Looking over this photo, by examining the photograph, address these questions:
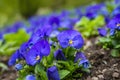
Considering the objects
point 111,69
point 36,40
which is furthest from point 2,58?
point 111,69

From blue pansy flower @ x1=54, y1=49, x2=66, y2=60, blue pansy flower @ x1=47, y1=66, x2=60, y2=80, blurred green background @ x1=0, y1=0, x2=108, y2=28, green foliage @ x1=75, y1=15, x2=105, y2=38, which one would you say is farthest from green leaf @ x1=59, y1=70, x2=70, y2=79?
blurred green background @ x1=0, y1=0, x2=108, y2=28

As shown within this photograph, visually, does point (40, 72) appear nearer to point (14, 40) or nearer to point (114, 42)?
point (114, 42)

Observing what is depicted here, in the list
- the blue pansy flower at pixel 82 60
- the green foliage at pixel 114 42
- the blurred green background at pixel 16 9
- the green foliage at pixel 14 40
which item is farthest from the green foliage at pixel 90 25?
the blurred green background at pixel 16 9

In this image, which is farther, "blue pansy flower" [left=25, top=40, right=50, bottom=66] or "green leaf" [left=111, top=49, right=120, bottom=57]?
"green leaf" [left=111, top=49, right=120, bottom=57]

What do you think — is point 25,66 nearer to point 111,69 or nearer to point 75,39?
point 75,39

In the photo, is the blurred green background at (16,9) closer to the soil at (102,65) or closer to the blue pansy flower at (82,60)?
the soil at (102,65)

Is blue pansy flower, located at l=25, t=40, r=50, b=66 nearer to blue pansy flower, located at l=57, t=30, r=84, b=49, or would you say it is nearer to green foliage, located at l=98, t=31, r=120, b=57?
blue pansy flower, located at l=57, t=30, r=84, b=49

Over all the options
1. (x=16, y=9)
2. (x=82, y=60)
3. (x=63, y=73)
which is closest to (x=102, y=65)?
(x=82, y=60)

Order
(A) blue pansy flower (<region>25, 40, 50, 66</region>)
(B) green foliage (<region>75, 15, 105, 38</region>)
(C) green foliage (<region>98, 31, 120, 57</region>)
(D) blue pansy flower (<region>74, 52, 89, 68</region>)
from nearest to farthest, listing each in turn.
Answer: (A) blue pansy flower (<region>25, 40, 50, 66</region>)
(D) blue pansy flower (<region>74, 52, 89, 68</region>)
(C) green foliage (<region>98, 31, 120, 57</region>)
(B) green foliage (<region>75, 15, 105, 38</region>)
